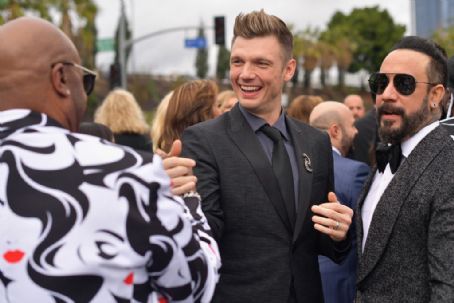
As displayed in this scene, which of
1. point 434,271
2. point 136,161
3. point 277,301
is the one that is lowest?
point 277,301

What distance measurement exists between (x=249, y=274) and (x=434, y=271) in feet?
2.58

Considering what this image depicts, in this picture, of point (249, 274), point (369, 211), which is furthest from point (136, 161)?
point (369, 211)

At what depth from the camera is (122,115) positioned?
6.34m

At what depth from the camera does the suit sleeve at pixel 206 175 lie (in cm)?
286

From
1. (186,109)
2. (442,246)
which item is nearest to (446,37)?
(186,109)

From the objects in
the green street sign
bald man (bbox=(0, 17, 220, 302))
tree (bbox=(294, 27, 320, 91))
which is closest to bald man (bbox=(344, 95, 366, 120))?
bald man (bbox=(0, 17, 220, 302))

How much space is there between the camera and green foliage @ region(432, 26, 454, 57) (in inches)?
1770

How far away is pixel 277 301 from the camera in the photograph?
9.53 feet

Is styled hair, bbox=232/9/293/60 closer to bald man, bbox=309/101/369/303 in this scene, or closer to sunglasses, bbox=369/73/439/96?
sunglasses, bbox=369/73/439/96

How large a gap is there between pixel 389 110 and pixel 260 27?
705 millimetres

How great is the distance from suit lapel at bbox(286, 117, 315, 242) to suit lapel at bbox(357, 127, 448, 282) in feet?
1.04

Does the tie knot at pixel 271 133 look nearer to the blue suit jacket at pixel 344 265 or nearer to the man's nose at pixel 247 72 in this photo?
the man's nose at pixel 247 72

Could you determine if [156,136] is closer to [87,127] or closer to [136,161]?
[87,127]

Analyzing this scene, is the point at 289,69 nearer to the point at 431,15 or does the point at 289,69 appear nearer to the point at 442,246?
the point at 442,246
